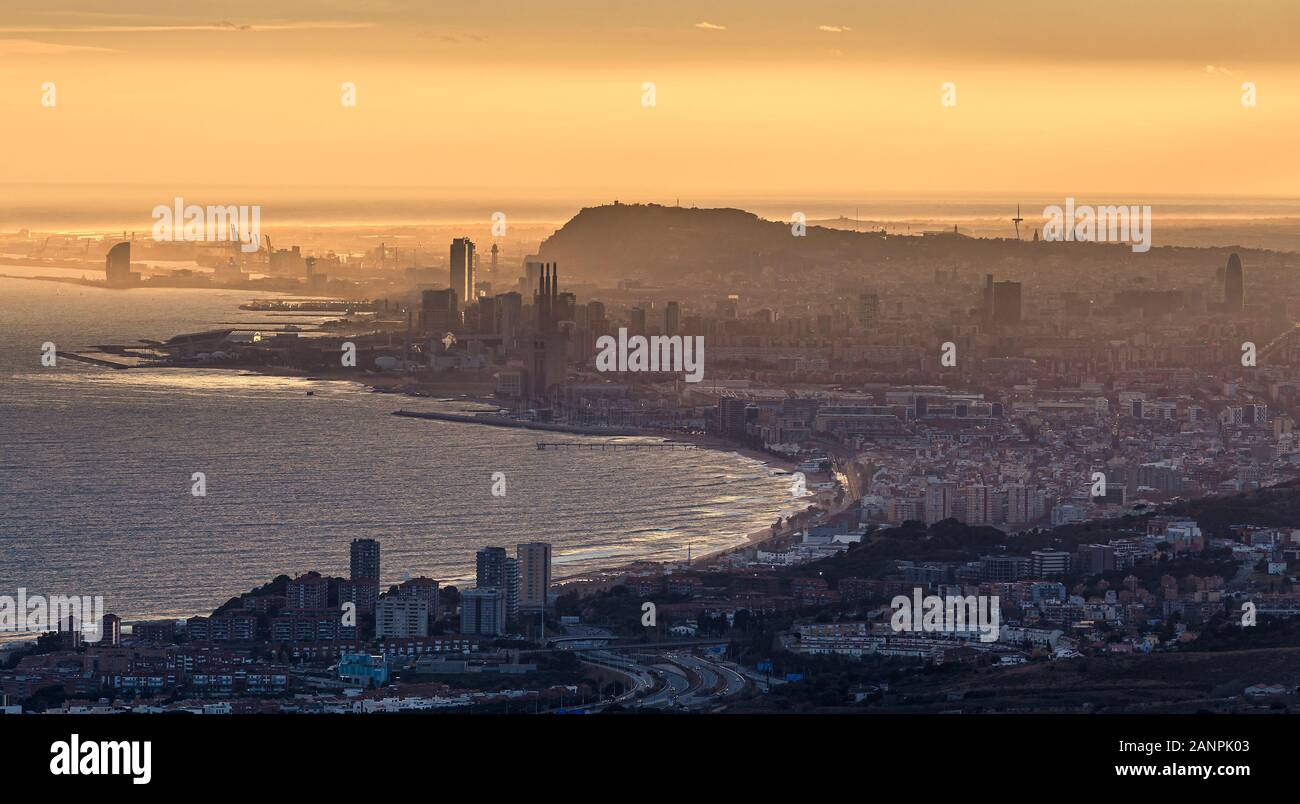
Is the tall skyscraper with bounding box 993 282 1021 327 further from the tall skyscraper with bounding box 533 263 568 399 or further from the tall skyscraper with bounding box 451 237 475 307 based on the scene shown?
the tall skyscraper with bounding box 451 237 475 307

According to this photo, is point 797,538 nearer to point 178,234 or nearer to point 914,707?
point 914,707

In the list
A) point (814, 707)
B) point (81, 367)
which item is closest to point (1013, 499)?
point (814, 707)

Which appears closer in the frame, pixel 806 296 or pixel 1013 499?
pixel 1013 499

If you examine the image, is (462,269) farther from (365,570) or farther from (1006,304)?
(365,570)

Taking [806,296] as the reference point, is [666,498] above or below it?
below

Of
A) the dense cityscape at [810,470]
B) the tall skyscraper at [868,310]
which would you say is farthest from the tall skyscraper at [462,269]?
the tall skyscraper at [868,310]

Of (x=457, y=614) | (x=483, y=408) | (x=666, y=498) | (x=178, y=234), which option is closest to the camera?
(x=457, y=614)

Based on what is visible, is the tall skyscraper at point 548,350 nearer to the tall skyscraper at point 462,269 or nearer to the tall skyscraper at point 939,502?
the tall skyscraper at point 462,269
